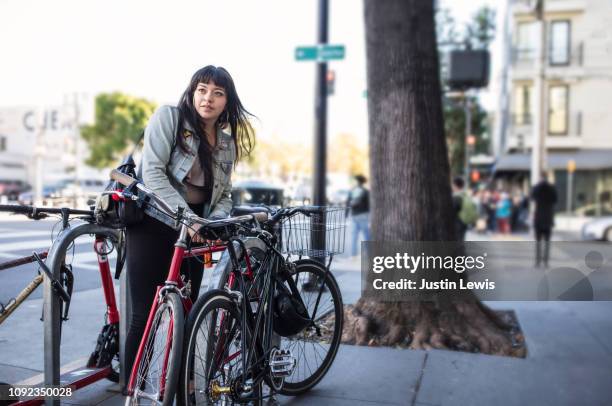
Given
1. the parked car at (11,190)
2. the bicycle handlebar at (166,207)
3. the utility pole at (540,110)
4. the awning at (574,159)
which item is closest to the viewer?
the bicycle handlebar at (166,207)

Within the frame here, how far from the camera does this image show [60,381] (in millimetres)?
3047

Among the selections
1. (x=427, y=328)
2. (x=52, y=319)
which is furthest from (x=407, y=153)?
(x=52, y=319)

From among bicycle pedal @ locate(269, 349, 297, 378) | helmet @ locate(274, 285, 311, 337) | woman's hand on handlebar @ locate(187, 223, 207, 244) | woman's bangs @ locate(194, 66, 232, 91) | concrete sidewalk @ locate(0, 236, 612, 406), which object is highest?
woman's bangs @ locate(194, 66, 232, 91)

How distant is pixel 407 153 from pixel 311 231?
5.42ft

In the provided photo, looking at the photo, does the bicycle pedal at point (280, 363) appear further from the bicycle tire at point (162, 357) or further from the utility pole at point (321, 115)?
the utility pole at point (321, 115)

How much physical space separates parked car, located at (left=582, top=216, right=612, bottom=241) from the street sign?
11.0 metres

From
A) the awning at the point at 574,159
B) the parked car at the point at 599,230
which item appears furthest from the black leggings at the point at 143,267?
the awning at the point at 574,159

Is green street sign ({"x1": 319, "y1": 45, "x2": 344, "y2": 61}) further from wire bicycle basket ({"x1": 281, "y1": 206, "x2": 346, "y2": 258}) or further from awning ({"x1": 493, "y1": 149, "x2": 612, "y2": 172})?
awning ({"x1": 493, "y1": 149, "x2": 612, "y2": 172})

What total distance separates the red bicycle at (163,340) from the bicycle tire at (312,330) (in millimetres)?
1025

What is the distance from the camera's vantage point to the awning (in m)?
26.5

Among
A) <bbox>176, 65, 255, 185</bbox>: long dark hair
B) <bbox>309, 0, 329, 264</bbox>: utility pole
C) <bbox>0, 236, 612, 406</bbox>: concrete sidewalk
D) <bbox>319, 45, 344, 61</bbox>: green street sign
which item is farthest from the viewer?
<bbox>309, 0, 329, 264</bbox>: utility pole

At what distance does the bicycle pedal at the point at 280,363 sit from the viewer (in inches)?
123

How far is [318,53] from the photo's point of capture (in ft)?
24.5

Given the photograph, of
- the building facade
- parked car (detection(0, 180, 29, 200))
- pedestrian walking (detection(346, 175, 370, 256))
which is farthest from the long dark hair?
pedestrian walking (detection(346, 175, 370, 256))
